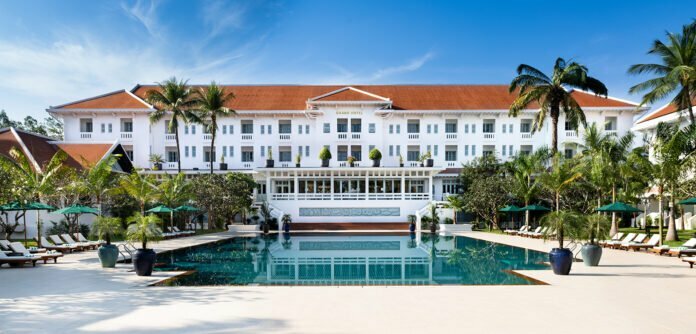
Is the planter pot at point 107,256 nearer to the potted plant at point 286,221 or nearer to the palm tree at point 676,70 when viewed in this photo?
the potted plant at point 286,221

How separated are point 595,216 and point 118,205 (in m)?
27.3

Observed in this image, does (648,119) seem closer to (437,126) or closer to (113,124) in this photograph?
(437,126)

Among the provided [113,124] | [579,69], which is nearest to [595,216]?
[579,69]

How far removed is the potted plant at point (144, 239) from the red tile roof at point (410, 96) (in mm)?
31268

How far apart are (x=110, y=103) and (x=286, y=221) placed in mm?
21811

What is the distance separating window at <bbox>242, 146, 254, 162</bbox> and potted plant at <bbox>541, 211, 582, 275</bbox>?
34996 mm

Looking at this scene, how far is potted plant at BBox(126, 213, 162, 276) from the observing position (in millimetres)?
13266

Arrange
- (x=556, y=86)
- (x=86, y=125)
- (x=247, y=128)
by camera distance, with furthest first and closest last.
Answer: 1. (x=247, y=128)
2. (x=86, y=125)
3. (x=556, y=86)

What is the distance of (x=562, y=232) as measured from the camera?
13.8 metres

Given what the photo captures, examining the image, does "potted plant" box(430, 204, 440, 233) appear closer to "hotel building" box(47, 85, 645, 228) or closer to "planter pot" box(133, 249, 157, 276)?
"hotel building" box(47, 85, 645, 228)

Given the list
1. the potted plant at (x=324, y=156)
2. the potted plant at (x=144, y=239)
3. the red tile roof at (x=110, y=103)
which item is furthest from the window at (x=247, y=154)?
the potted plant at (x=144, y=239)

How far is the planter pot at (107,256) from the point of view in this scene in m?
15.0

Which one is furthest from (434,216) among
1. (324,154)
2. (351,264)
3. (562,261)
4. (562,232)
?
(562,261)

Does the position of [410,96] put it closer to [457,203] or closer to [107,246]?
[457,203]
